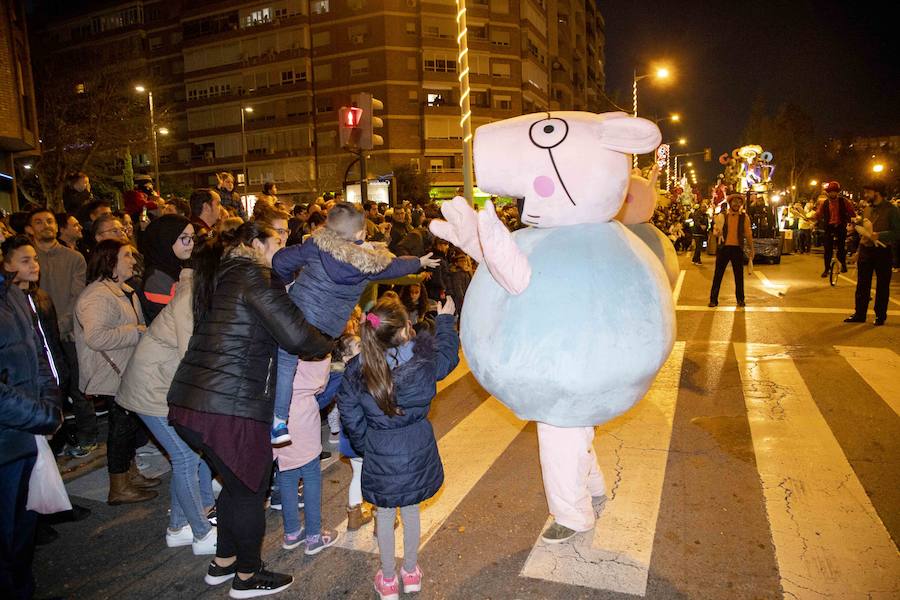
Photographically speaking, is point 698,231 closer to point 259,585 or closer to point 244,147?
point 259,585

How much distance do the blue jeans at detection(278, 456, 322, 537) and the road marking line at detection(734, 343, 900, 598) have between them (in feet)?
8.51

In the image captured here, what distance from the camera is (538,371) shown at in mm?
3068

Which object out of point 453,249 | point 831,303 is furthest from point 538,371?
point 831,303

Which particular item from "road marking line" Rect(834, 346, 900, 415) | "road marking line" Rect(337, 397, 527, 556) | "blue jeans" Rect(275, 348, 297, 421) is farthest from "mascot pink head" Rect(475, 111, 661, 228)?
"road marking line" Rect(834, 346, 900, 415)

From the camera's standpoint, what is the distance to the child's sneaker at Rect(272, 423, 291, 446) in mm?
3490

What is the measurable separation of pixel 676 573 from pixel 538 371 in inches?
54.7

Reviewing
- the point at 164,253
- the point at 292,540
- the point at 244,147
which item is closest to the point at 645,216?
the point at 292,540

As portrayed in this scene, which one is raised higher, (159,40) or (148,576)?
(159,40)

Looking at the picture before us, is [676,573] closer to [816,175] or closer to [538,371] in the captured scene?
[538,371]

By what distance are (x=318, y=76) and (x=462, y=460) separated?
4982 centimetres

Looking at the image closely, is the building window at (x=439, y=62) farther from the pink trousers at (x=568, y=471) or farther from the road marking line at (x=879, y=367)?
the pink trousers at (x=568, y=471)

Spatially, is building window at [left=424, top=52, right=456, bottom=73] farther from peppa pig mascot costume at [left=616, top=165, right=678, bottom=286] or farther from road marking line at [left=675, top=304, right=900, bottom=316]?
peppa pig mascot costume at [left=616, top=165, right=678, bottom=286]

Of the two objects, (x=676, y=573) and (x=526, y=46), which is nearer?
(x=676, y=573)

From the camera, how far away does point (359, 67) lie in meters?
48.1
